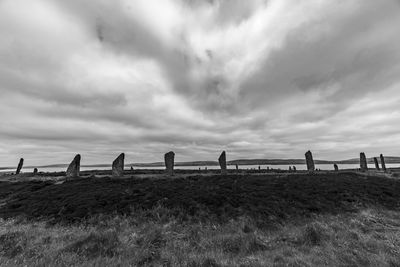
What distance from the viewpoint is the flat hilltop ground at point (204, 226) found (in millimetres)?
6703

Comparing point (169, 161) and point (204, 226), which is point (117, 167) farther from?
point (204, 226)

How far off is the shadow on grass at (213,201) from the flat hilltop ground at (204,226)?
2.5 inches

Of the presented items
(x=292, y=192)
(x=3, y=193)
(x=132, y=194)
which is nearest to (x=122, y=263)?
(x=132, y=194)

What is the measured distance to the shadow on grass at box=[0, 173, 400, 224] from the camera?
1131cm

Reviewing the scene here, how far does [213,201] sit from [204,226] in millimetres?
2976

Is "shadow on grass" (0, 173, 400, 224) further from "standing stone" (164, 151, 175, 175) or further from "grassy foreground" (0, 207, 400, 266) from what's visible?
"standing stone" (164, 151, 175, 175)

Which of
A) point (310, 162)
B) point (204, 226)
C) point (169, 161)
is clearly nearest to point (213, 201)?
point (204, 226)

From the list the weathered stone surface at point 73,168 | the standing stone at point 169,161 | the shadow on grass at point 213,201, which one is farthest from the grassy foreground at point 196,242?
the weathered stone surface at point 73,168

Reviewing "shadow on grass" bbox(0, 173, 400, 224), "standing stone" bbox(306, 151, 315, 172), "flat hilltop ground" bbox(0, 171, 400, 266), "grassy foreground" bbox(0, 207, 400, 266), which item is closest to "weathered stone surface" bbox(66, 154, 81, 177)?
"shadow on grass" bbox(0, 173, 400, 224)

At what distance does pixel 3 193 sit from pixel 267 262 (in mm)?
24086

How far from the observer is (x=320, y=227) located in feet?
31.1

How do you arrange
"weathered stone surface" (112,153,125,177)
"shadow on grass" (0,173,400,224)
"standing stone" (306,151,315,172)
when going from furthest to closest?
"standing stone" (306,151,315,172) < "weathered stone surface" (112,153,125,177) < "shadow on grass" (0,173,400,224)

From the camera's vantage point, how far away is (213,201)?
41.2 feet

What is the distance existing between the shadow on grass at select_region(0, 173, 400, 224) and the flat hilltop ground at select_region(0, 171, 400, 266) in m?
0.06
